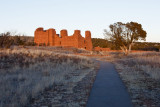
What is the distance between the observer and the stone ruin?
51156 mm

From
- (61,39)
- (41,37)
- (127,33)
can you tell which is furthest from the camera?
(41,37)

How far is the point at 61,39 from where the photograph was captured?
52.6 meters

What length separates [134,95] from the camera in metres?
5.45

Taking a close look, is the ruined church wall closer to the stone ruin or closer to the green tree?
the stone ruin

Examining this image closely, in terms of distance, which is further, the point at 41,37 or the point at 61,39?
the point at 41,37

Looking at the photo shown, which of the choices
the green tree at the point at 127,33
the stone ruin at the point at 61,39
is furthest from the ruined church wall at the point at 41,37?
the green tree at the point at 127,33

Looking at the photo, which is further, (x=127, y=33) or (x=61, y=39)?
(x=61, y=39)

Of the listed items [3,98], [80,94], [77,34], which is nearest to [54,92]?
[80,94]

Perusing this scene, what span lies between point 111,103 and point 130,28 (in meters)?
28.1

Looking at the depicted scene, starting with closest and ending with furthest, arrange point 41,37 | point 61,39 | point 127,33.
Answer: point 127,33 < point 61,39 < point 41,37

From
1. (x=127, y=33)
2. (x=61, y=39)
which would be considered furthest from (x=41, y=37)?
(x=127, y=33)

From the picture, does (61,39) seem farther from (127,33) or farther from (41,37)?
(127,33)

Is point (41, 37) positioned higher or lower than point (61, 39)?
higher

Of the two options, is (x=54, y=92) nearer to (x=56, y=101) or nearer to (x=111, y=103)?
(x=56, y=101)
